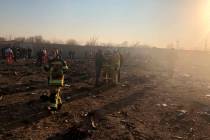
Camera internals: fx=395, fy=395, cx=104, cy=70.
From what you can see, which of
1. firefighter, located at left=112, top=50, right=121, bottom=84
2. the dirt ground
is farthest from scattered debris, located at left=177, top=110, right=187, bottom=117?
firefighter, located at left=112, top=50, right=121, bottom=84

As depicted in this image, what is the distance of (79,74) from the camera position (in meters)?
27.3

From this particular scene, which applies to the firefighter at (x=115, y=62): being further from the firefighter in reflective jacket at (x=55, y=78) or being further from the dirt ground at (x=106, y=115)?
the firefighter in reflective jacket at (x=55, y=78)

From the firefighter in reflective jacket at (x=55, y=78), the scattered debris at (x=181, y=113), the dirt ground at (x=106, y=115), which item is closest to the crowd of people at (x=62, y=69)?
the firefighter in reflective jacket at (x=55, y=78)

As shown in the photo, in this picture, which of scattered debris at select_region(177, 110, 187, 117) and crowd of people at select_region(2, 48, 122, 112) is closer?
crowd of people at select_region(2, 48, 122, 112)

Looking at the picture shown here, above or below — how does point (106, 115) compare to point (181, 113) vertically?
above

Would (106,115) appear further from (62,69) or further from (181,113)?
(181,113)

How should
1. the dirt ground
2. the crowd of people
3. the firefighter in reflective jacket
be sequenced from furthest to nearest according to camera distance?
the crowd of people, the firefighter in reflective jacket, the dirt ground

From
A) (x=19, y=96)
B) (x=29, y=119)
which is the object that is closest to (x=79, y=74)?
(x=19, y=96)

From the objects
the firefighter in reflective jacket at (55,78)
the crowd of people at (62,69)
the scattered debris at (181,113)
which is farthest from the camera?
the scattered debris at (181,113)

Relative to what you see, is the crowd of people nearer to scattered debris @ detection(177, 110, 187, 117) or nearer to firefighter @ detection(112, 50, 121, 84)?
firefighter @ detection(112, 50, 121, 84)

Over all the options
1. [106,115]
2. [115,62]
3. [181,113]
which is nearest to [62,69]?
[106,115]

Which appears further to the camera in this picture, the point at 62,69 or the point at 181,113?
the point at 181,113

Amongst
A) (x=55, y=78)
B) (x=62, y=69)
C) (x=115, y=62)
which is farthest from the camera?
(x=115, y=62)

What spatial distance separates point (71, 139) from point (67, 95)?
7143 millimetres
